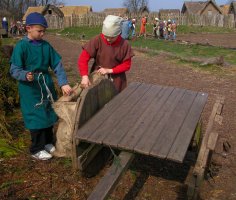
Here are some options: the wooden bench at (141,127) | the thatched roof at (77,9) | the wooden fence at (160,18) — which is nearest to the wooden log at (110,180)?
the wooden bench at (141,127)

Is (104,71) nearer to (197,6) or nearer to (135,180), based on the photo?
(135,180)

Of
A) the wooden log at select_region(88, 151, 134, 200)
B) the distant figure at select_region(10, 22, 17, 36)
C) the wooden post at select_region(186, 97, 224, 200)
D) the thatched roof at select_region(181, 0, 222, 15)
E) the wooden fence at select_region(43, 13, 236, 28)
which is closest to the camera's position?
the wooden log at select_region(88, 151, 134, 200)

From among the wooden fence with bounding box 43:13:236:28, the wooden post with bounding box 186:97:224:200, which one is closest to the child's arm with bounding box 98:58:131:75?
the wooden post with bounding box 186:97:224:200

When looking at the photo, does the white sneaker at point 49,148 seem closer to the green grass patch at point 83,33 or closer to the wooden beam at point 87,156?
the wooden beam at point 87,156

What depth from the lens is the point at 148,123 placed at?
332 centimetres

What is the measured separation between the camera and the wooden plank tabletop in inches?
114

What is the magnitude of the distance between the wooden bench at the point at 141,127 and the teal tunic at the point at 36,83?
59 centimetres

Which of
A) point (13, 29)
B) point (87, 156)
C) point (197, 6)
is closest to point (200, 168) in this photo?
point (87, 156)

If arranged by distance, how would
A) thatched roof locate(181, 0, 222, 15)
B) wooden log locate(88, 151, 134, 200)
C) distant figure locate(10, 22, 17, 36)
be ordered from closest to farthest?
wooden log locate(88, 151, 134, 200) → distant figure locate(10, 22, 17, 36) → thatched roof locate(181, 0, 222, 15)

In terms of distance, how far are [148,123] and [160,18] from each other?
114 ft

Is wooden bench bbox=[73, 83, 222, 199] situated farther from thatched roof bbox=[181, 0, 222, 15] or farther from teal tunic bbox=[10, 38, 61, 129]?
thatched roof bbox=[181, 0, 222, 15]

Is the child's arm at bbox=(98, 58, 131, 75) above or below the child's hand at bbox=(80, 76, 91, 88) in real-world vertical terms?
above

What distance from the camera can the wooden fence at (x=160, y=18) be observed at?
36719 mm

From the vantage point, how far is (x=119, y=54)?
4219mm
